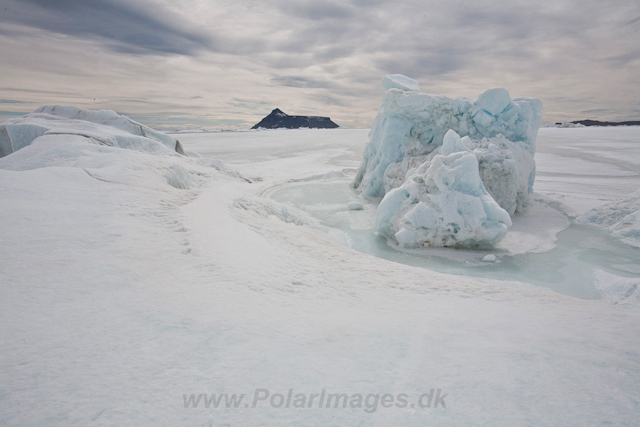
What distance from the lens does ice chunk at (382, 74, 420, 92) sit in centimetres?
1042

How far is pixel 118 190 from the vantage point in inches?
170

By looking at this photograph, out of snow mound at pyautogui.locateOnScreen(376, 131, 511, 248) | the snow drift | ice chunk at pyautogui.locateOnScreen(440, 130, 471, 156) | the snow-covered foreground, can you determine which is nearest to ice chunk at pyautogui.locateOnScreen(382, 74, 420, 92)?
ice chunk at pyautogui.locateOnScreen(440, 130, 471, 156)

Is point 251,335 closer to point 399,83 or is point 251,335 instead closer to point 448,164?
point 448,164

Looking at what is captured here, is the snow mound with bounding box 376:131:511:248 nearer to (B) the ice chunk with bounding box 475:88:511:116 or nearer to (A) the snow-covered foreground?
(A) the snow-covered foreground

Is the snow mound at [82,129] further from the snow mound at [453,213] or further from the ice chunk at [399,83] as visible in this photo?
the snow mound at [453,213]

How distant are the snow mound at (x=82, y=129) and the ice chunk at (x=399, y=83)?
766 centimetres

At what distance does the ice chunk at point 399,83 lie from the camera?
410 inches

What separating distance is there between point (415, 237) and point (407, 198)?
3.51ft

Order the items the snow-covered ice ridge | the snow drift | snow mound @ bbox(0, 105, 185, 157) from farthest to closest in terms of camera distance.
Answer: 1. snow mound @ bbox(0, 105, 185, 157)
2. the snow-covered ice ridge
3. the snow drift

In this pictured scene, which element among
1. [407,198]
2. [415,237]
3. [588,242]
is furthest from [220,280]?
[588,242]

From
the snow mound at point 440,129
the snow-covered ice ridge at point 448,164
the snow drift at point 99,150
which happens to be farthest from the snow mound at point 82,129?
the snow-covered ice ridge at point 448,164

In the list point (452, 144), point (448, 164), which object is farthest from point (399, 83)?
point (448, 164)

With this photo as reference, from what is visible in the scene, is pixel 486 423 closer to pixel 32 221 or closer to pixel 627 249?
pixel 32 221

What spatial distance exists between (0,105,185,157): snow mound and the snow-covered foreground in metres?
6.17
